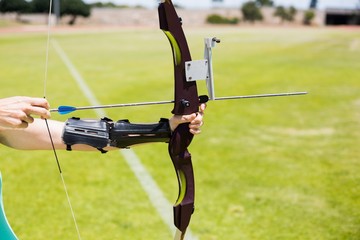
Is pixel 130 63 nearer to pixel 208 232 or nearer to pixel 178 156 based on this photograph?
pixel 208 232

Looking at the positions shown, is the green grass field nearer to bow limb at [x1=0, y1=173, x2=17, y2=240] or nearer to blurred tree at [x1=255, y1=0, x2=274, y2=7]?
bow limb at [x1=0, y1=173, x2=17, y2=240]

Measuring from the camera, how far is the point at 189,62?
1830mm

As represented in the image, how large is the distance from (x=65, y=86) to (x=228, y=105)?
4373mm

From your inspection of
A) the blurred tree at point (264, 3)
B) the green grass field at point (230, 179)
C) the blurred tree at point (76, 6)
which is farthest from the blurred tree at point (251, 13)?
the green grass field at point (230, 179)

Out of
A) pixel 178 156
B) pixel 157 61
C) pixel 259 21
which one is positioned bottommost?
pixel 259 21

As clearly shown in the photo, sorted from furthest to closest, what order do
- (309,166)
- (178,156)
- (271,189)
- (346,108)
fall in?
1. (346,108)
2. (309,166)
3. (271,189)
4. (178,156)

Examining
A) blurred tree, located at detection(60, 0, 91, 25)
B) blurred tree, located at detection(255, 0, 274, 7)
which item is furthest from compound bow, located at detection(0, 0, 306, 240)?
blurred tree, located at detection(255, 0, 274, 7)

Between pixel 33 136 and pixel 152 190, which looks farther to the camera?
pixel 152 190

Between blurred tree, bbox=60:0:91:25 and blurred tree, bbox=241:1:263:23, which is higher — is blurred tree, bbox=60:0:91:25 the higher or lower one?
the higher one

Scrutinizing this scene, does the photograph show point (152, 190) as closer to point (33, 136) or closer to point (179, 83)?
point (33, 136)

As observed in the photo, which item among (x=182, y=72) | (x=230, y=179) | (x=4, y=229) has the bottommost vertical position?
(x=230, y=179)

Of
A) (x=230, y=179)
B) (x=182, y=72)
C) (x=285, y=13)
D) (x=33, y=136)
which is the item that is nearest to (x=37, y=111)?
(x=33, y=136)

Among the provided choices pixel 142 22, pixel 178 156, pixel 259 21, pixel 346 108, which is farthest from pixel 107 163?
pixel 259 21

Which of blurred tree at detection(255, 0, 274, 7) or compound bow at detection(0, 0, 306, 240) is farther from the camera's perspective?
blurred tree at detection(255, 0, 274, 7)
